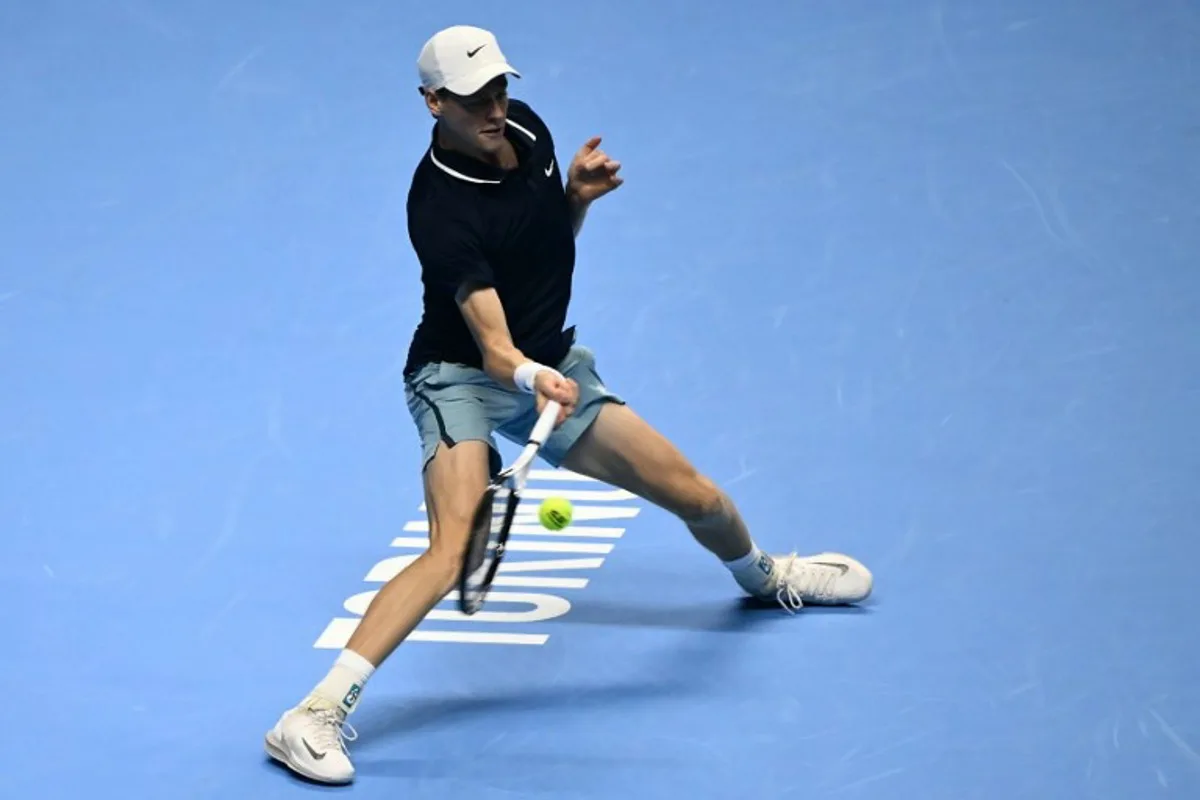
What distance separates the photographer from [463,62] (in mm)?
5887

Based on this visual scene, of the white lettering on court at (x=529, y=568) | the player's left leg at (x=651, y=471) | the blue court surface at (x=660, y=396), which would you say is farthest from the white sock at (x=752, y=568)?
the white lettering on court at (x=529, y=568)

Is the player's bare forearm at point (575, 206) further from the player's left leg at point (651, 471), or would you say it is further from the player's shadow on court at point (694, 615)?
the player's shadow on court at point (694, 615)

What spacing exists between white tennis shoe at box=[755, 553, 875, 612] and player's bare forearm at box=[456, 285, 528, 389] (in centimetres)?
115

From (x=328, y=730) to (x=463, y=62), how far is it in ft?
5.80

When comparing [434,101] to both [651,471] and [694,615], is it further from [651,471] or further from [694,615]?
[694,615]

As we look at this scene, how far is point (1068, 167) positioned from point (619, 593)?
3207 mm

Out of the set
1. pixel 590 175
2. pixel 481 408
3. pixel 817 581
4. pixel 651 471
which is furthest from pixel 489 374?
pixel 817 581

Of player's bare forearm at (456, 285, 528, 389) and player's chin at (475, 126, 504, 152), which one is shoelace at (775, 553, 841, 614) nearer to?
player's bare forearm at (456, 285, 528, 389)

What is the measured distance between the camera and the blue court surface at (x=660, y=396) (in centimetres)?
596

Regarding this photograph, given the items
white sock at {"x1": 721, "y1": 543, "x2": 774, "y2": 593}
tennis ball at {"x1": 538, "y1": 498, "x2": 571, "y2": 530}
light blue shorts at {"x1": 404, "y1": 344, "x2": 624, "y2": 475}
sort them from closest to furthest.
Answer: tennis ball at {"x1": 538, "y1": 498, "x2": 571, "y2": 530} < light blue shorts at {"x1": 404, "y1": 344, "x2": 624, "y2": 475} < white sock at {"x1": 721, "y1": 543, "x2": 774, "y2": 593}

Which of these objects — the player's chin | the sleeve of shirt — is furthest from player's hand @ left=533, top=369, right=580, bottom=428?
the player's chin

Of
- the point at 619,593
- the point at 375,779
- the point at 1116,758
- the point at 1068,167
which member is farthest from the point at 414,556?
the point at 1068,167

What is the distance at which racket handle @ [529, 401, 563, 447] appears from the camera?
5.78 m

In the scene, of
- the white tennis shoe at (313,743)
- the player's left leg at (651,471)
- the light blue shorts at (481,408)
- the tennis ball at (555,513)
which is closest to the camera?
the white tennis shoe at (313,743)
